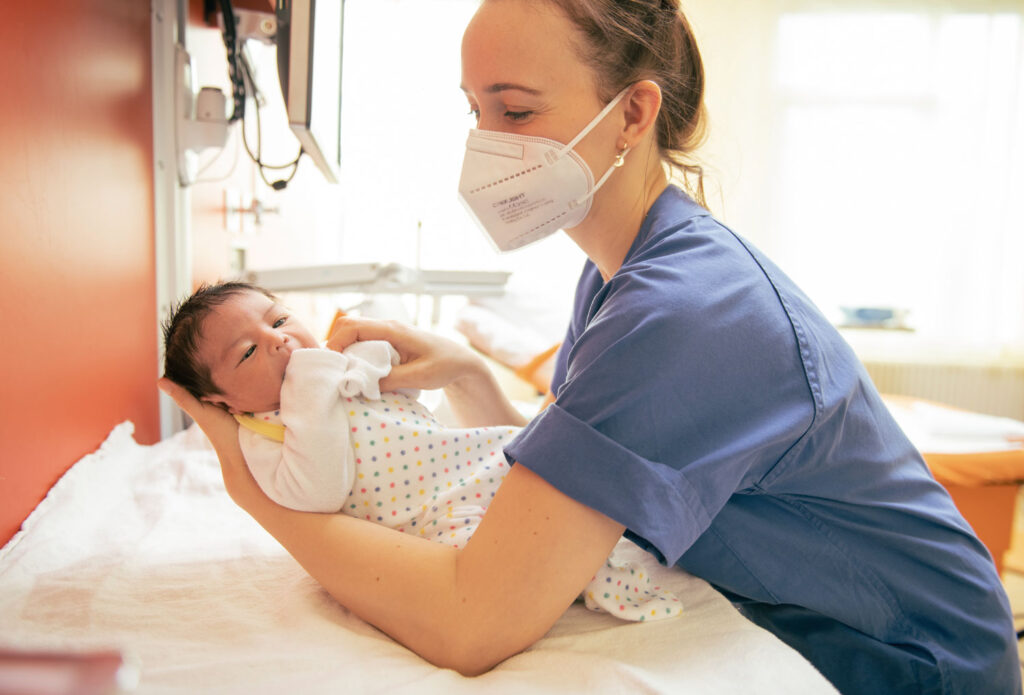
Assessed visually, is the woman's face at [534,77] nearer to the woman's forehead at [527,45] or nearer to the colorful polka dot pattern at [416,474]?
the woman's forehead at [527,45]

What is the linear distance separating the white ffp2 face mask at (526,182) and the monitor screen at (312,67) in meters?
0.30

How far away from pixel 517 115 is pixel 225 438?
2.02ft

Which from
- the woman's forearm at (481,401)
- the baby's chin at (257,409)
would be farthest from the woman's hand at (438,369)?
the baby's chin at (257,409)

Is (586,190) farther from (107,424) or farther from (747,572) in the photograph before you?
(107,424)

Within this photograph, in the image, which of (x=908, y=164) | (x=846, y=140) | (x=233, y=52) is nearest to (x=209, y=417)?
(x=233, y=52)

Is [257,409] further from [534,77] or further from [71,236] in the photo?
[534,77]

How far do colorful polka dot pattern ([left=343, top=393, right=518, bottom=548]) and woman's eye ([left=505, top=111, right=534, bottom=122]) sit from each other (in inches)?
18.5

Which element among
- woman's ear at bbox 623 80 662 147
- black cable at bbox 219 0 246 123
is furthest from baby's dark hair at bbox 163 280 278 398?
black cable at bbox 219 0 246 123

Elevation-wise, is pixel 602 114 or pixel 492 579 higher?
pixel 602 114

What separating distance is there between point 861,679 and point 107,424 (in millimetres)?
1320

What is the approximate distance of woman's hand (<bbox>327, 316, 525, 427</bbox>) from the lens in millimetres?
1088

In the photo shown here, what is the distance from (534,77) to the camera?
94 centimetres

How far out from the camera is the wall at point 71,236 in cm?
93

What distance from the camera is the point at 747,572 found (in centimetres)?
81
